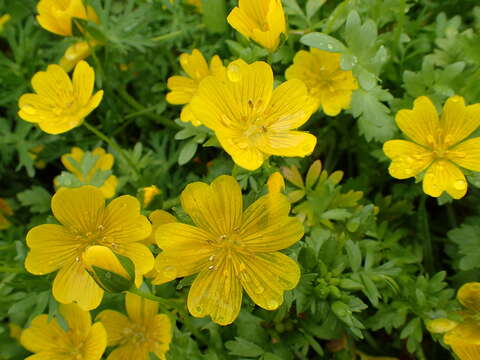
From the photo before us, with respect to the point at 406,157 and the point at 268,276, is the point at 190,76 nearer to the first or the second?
the point at 406,157

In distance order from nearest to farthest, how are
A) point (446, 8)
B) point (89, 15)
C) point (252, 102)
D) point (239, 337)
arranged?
point (252, 102) → point (239, 337) → point (89, 15) → point (446, 8)

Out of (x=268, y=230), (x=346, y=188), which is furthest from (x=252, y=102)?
(x=346, y=188)

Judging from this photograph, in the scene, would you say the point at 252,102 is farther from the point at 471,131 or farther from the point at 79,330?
the point at 79,330

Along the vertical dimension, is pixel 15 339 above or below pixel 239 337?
below

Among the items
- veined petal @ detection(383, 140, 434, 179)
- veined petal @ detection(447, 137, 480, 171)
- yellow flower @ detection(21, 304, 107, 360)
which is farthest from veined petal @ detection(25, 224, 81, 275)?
veined petal @ detection(447, 137, 480, 171)

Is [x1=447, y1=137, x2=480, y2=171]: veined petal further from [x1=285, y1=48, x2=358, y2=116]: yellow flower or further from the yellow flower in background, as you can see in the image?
[x1=285, y1=48, x2=358, y2=116]: yellow flower

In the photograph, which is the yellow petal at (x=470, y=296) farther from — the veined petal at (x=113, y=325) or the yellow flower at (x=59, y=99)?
the yellow flower at (x=59, y=99)
